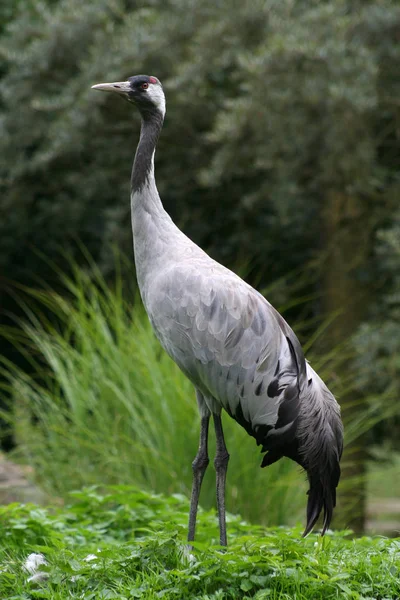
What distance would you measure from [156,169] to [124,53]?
1.11 metres

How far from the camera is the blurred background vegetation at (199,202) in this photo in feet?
18.7

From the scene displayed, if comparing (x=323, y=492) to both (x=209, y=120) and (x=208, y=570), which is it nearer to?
(x=208, y=570)

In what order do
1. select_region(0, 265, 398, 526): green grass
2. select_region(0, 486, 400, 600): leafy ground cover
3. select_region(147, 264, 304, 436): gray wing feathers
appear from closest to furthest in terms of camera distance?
select_region(0, 486, 400, 600): leafy ground cover < select_region(147, 264, 304, 436): gray wing feathers < select_region(0, 265, 398, 526): green grass

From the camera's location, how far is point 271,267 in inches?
302

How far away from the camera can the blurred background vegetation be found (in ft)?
18.7

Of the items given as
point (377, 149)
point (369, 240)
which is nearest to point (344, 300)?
point (369, 240)

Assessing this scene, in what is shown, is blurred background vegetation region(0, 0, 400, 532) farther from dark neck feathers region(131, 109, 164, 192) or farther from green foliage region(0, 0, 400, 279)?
dark neck feathers region(131, 109, 164, 192)

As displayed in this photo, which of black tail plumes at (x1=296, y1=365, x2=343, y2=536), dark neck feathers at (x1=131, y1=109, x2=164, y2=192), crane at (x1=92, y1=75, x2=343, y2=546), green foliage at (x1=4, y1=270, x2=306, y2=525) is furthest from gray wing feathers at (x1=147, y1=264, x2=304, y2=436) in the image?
green foliage at (x1=4, y1=270, x2=306, y2=525)

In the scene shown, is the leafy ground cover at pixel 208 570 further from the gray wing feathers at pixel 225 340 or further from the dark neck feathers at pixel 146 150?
the dark neck feathers at pixel 146 150

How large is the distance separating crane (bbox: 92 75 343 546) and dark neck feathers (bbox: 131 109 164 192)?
1.27ft

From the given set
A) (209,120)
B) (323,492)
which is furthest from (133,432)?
(209,120)

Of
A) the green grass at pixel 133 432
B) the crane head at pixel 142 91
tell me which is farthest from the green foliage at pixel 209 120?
the crane head at pixel 142 91

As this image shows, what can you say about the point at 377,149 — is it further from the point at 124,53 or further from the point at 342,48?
the point at 124,53

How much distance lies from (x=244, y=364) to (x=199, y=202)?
13.2 feet
